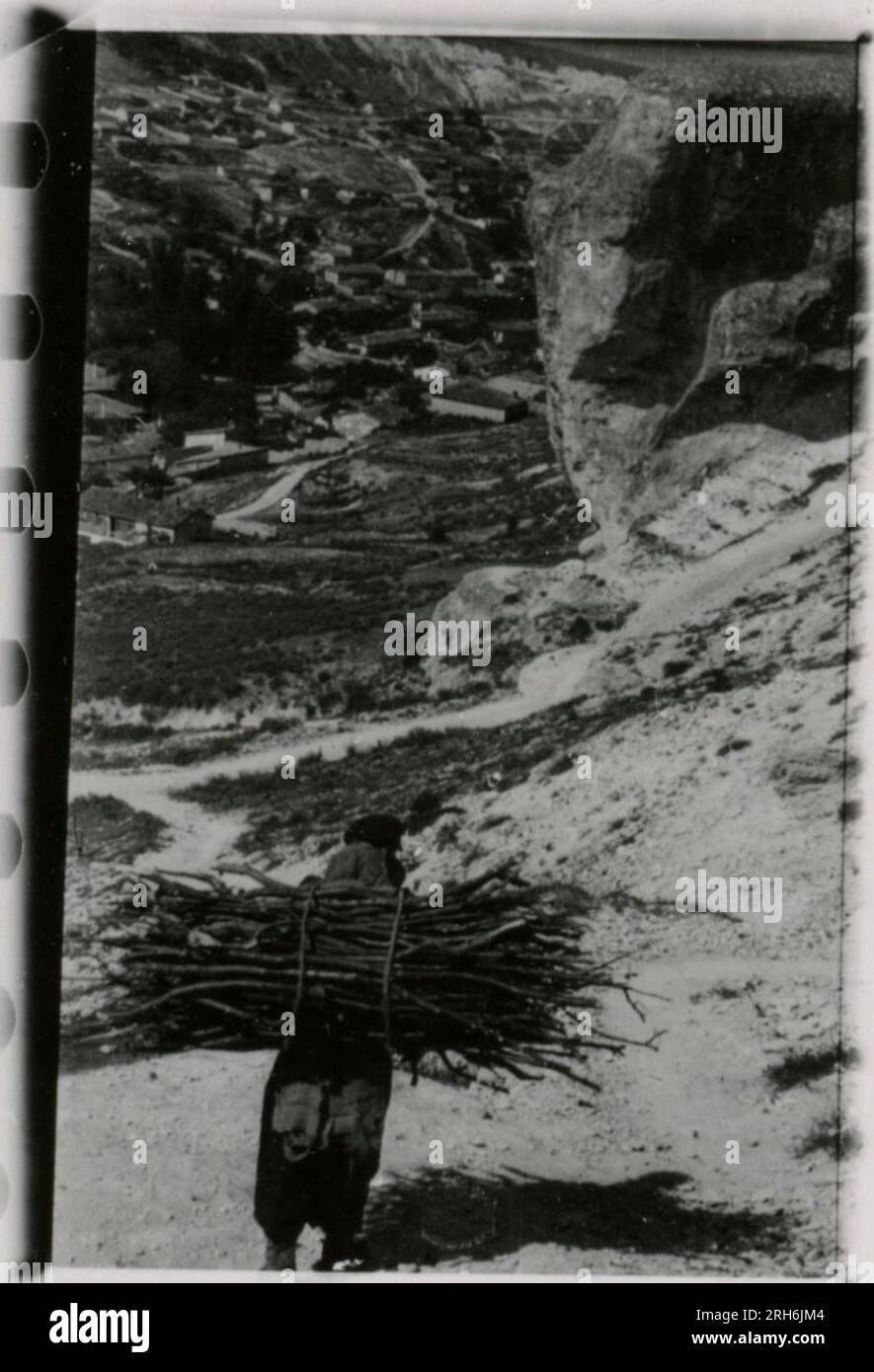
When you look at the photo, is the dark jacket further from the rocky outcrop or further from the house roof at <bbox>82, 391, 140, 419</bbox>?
the house roof at <bbox>82, 391, 140, 419</bbox>

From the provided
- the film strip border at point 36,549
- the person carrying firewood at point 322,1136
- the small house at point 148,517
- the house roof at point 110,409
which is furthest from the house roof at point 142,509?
the person carrying firewood at point 322,1136

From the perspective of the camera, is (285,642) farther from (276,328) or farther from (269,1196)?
(269,1196)

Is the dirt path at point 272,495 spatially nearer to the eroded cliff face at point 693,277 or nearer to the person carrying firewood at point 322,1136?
the eroded cliff face at point 693,277

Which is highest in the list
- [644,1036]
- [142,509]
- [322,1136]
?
[142,509]

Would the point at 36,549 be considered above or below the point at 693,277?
below

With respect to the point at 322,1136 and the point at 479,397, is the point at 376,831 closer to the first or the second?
the point at 322,1136

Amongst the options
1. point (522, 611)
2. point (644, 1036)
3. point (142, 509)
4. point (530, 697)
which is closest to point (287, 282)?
point (142, 509)

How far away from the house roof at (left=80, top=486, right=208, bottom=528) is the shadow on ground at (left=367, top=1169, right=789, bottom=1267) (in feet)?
7.25

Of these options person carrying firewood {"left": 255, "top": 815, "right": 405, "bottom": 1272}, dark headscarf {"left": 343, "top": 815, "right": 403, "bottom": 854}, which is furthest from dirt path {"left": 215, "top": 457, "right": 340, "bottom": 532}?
person carrying firewood {"left": 255, "top": 815, "right": 405, "bottom": 1272}

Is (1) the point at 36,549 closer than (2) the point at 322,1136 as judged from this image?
No

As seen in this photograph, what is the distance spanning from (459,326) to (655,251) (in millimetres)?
668

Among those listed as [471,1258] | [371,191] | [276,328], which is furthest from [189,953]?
[371,191]

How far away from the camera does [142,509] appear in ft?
13.8

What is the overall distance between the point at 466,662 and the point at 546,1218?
5.77 ft
